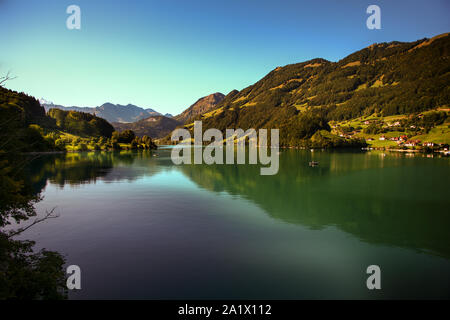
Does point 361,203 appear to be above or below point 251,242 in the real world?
above

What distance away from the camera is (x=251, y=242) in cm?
2538

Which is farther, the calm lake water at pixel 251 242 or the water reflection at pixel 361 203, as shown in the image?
the water reflection at pixel 361 203

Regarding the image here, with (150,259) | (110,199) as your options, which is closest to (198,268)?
(150,259)

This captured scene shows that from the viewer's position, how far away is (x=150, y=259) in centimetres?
2128

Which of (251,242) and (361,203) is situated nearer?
(251,242)

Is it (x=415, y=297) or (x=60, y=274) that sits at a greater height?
(x=60, y=274)

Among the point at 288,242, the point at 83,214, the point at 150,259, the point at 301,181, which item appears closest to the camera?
the point at 150,259

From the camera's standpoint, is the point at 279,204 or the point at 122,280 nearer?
the point at 122,280

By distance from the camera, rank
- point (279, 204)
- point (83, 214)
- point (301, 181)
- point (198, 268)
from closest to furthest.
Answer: point (198, 268) → point (83, 214) → point (279, 204) → point (301, 181)

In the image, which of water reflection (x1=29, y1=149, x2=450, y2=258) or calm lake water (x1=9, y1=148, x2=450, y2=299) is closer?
calm lake water (x1=9, y1=148, x2=450, y2=299)

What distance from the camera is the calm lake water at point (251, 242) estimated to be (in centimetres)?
1744

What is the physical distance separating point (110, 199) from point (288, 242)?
3161cm

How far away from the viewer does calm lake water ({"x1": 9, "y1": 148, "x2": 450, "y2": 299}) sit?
17438 mm
